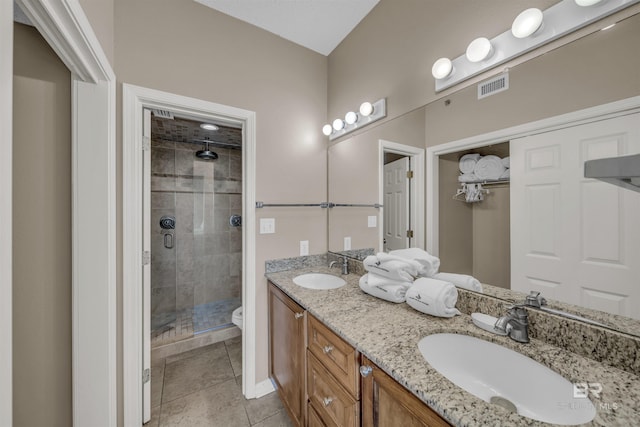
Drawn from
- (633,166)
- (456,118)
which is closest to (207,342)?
(456,118)

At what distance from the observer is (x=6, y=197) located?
557 mm

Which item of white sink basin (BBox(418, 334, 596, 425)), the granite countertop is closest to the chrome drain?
white sink basin (BBox(418, 334, 596, 425))

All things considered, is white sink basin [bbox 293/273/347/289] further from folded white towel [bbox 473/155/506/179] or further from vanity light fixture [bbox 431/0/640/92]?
vanity light fixture [bbox 431/0/640/92]

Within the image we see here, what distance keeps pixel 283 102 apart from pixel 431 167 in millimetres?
1243

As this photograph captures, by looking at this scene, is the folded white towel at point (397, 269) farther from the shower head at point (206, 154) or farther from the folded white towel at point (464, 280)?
the shower head at point (206, 154)

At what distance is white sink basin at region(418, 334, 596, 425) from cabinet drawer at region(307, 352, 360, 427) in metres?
0.36

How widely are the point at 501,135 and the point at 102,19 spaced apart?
193cm

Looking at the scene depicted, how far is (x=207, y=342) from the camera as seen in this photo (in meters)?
2.37

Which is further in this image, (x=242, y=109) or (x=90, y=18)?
(x=242, y=109)

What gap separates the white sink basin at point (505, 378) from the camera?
0.64 metres

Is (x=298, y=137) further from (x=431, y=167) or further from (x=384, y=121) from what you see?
(x=431, y=167)

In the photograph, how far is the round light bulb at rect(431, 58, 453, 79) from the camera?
1.17m

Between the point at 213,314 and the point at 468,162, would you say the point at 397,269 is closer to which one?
the point at 468,162

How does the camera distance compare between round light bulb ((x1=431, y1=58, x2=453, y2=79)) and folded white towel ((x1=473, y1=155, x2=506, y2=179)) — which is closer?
folded white towel ((x1=473, y1=155, x2=506, y2=179))
